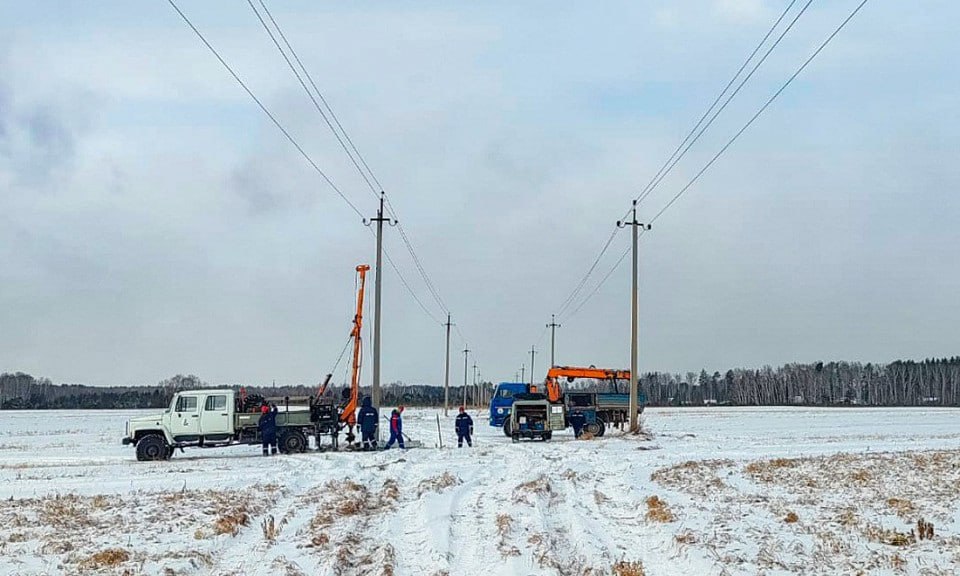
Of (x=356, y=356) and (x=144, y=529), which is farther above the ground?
(x=356, y=356)

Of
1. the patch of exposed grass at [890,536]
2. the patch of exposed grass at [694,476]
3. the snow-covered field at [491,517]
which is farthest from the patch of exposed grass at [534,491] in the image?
the patch of exposed grass at [890,536]

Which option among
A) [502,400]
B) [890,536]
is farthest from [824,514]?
[502,400]

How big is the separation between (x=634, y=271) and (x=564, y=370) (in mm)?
7201

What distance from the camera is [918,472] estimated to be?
20594mm

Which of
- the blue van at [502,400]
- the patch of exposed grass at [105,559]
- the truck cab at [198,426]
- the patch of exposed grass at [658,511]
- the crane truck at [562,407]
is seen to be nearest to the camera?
the patch of exposed grass at [105,559]

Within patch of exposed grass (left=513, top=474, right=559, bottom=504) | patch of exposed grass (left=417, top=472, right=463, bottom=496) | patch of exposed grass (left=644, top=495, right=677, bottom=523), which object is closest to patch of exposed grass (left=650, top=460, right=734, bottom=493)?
patch of exposed grass (left=644, top=495, right=677, bottom=523)

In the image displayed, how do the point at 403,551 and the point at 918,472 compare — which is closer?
the point at 403,551

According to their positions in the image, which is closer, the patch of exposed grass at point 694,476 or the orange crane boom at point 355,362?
the patch of exposed grass at point 694,476

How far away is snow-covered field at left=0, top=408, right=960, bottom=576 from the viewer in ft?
36.8

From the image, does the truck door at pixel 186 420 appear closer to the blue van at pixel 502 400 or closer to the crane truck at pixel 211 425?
the crane truck at pixel 211 425

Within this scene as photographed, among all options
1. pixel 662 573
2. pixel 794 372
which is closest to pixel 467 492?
pixel 662 573

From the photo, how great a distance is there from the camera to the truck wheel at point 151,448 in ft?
100

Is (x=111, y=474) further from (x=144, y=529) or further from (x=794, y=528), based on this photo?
(x=794, y=528)

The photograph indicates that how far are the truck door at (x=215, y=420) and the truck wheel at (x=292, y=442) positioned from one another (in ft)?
5.77
